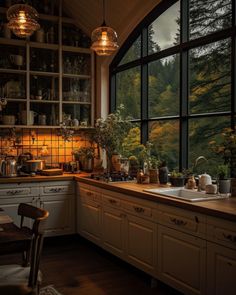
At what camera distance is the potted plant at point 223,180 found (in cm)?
326

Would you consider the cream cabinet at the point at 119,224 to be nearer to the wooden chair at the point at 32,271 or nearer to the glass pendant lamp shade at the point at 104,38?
the wooden chair at the point at 32,271

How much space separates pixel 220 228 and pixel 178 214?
463 mm

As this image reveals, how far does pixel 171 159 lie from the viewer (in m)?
4.30

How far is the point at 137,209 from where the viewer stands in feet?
11.5

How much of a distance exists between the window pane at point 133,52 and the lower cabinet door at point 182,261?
2487mm

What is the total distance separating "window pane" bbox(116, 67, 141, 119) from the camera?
4941mm

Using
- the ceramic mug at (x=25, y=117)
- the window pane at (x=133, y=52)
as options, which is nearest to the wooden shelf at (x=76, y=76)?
the window pane at (x=133, y=52)

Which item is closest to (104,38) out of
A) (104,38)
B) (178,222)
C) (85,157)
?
(104,38)

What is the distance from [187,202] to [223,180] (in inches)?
21.0

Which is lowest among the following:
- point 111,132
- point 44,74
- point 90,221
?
point 90,221

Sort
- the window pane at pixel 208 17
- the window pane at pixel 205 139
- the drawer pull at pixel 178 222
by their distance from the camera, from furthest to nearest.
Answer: the window pane at pixel 205 139, the window pane at pixel 208 17, the drawer pull at pixel 178 222

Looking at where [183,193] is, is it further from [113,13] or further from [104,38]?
[113,13]

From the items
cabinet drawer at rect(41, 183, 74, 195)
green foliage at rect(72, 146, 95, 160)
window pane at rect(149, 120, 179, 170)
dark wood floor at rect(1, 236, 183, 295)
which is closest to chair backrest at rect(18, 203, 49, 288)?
dark wood floor at rect(1, 236, 183, 295)

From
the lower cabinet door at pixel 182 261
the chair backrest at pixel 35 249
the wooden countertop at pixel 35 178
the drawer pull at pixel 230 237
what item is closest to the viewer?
the chair backrest at pixel 35 249
